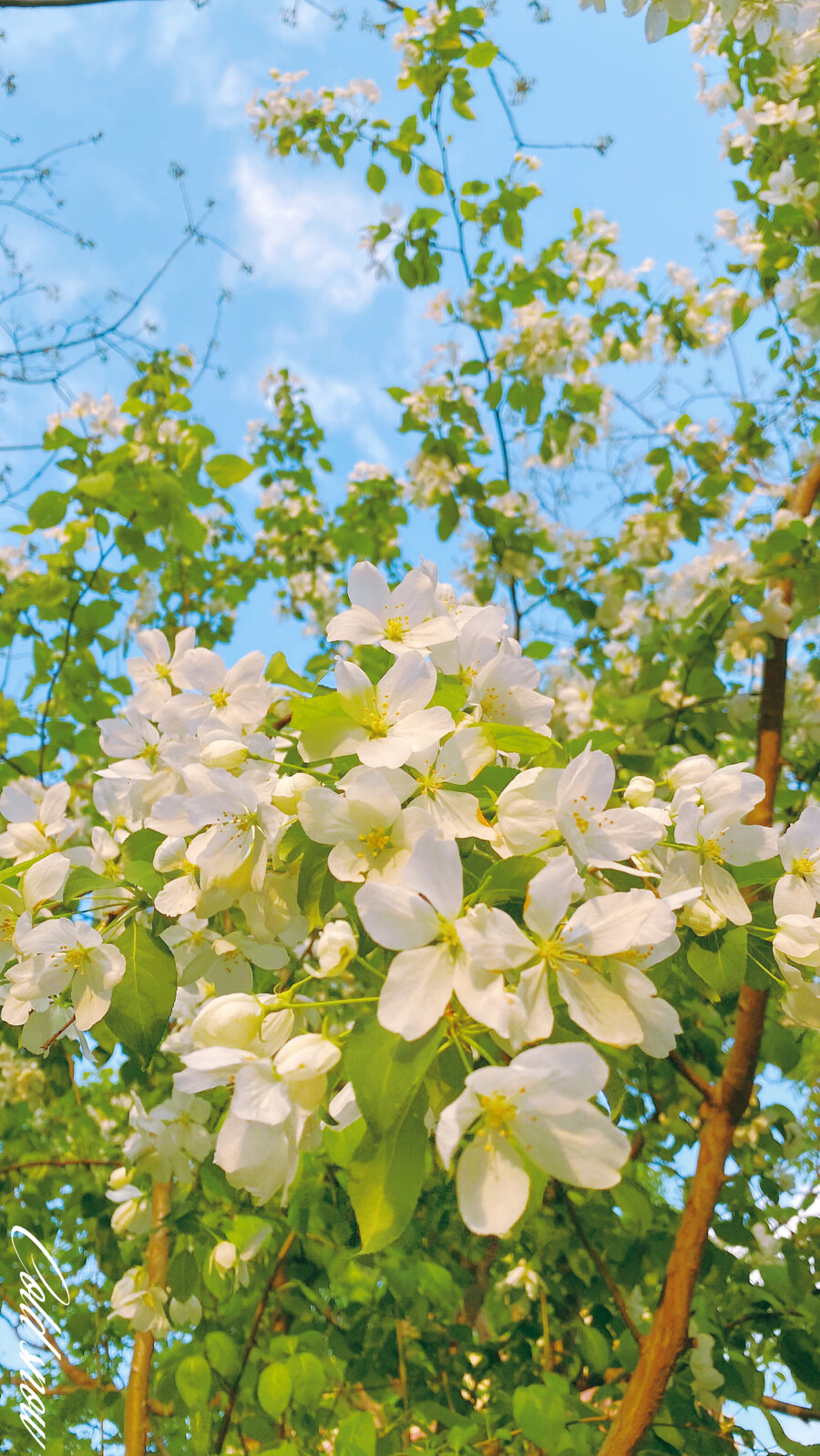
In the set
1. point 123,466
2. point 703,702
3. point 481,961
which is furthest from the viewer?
point 703,702

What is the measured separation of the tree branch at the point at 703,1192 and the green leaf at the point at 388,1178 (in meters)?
0.84

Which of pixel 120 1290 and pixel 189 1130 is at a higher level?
pixel 189 1130

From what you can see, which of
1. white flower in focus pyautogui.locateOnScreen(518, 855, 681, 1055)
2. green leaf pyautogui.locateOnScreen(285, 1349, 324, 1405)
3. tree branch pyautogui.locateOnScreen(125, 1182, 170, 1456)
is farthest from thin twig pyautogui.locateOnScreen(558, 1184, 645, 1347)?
white flower in focus pyautogui.locateOnScreen(518, 855, 681, 1055)

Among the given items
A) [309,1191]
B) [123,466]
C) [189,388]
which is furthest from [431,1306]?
[189,388]

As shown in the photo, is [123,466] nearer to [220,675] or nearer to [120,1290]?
[220,675]

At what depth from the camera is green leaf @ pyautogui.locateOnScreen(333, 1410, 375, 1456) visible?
48.2 inches

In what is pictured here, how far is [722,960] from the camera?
0.95m

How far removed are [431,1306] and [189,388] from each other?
3.01 metres

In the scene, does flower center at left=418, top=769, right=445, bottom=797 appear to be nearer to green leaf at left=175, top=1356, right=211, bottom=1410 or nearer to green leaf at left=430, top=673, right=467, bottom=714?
green leaf at left=430, top=673, right=467, bottom=714

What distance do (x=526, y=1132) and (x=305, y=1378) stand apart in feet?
3.47

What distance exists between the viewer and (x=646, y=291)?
12.1ft

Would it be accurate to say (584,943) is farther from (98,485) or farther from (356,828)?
(98,485)

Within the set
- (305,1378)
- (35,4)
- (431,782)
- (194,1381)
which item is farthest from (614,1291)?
(35,4)

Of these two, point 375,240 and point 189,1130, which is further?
point 375,240
